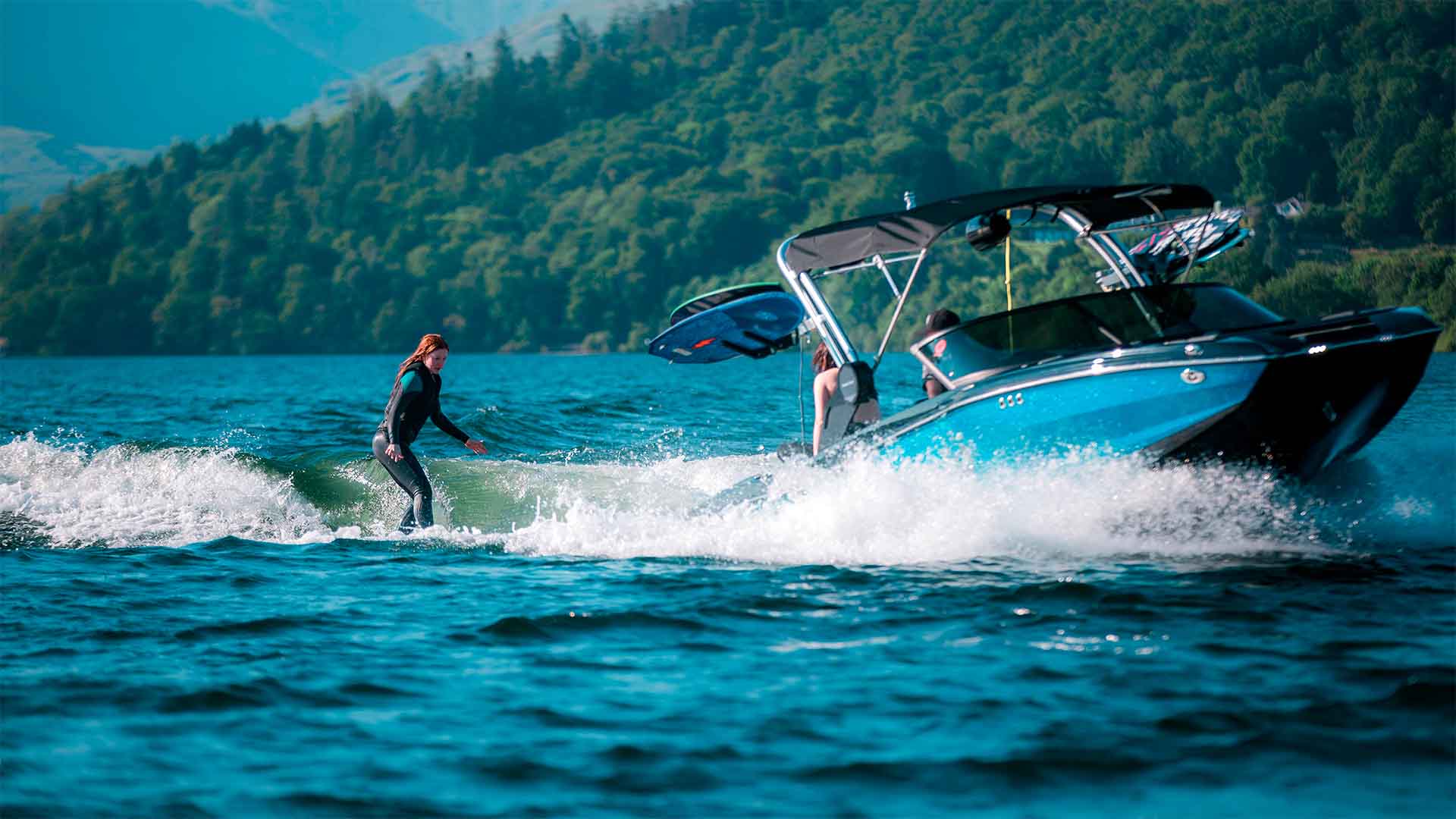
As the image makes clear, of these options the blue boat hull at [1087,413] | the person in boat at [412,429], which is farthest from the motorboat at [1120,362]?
the person in boat at [412,429]

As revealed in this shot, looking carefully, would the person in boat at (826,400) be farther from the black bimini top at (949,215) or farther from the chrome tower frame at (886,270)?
the black bimini top at (949,215)

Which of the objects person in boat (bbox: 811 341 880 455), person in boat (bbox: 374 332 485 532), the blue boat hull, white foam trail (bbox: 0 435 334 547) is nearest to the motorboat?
the blue boat hull

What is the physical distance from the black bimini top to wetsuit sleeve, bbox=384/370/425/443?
365 cm

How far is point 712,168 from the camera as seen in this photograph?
15338 centimetres

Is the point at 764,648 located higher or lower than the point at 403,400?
lower

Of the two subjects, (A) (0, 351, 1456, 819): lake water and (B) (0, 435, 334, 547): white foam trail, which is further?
(B) (0, 435, 334, 547): white foam trail

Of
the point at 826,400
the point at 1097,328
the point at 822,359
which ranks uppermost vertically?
the point at 1097,328

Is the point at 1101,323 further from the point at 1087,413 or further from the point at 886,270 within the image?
the point at 886,270

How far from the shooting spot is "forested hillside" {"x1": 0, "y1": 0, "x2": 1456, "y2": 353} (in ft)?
352

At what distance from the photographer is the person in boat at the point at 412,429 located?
13188 mm

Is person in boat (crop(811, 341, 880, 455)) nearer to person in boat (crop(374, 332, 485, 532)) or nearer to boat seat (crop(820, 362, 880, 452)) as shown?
boat seat (crop(820, 362, 880, 452))

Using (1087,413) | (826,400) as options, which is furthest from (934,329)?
(1087,413)

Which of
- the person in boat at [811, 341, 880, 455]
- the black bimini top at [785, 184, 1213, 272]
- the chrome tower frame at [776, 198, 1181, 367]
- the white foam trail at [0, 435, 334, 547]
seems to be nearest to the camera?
the black bimini top at [785, 184, 1213, 272]

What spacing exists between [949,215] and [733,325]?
2599mm
